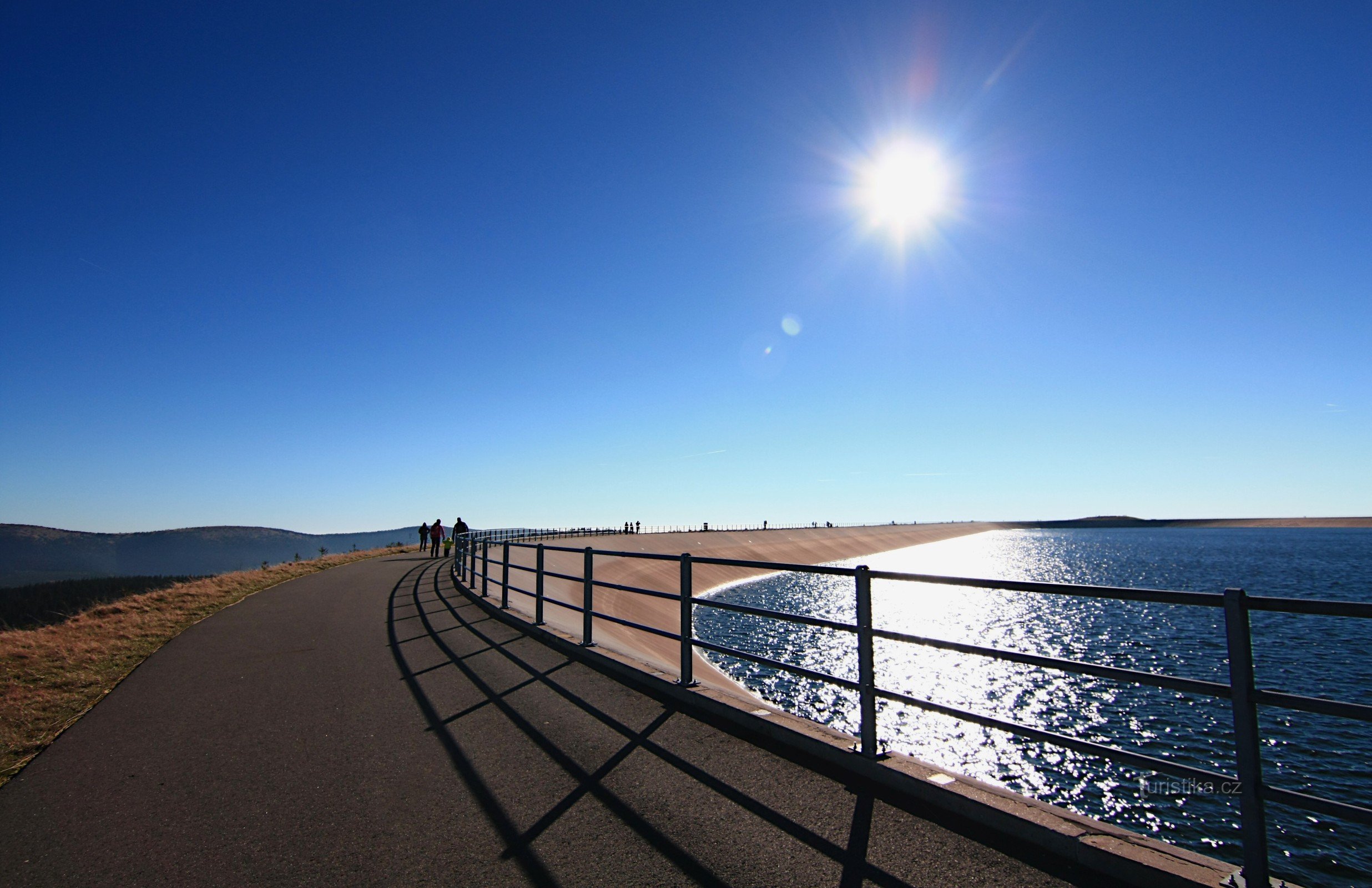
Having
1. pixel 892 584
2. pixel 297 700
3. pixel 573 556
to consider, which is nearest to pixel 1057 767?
pixel 297 700

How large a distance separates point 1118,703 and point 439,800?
775 inches

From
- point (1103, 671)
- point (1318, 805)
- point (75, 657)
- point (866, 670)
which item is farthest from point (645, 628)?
point (75, 657)

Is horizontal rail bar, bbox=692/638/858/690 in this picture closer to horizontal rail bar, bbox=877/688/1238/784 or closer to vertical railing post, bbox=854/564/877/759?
vertical railing post, bbox=854/564/877/759

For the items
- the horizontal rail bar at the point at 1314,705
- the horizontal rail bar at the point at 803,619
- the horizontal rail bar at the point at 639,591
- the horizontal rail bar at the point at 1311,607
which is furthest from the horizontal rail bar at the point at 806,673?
the horizontal rail bar at the point at 1311,607

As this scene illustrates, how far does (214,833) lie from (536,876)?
7.06 ft

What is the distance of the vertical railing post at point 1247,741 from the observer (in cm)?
300

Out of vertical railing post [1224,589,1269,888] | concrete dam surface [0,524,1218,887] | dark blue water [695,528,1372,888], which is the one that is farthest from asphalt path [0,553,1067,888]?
dark blue water [695,528,1372,888]

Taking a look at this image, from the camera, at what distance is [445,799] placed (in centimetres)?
442

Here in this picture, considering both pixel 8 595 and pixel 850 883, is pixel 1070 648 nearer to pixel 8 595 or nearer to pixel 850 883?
pixel 850 883

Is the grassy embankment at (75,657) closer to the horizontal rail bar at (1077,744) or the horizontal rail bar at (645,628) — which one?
the horizontal rail bar at (645,628)

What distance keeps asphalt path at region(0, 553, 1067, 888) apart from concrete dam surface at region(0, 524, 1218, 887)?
16 mm

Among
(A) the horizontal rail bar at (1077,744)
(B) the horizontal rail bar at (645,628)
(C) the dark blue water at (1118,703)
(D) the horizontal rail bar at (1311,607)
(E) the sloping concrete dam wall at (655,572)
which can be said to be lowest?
(C) the dark blue water at (1118,703)

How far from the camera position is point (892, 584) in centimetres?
6366

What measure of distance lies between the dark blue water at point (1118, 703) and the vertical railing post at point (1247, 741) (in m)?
4.27
